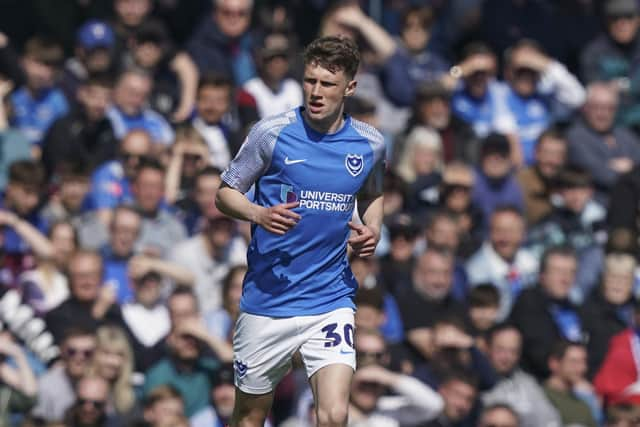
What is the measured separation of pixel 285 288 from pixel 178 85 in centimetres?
636

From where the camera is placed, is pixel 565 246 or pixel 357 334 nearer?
pixel 357 334

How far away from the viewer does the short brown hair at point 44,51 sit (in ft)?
43.7

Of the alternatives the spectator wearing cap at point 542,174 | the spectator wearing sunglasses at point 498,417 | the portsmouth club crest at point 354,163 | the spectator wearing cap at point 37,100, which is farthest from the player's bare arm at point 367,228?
the spectator wearing cap at point 542,174

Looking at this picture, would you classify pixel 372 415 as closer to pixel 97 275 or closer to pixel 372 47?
pixel 97 275

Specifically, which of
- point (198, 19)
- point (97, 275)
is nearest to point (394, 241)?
point (97, 275)

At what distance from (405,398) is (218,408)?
1313mm

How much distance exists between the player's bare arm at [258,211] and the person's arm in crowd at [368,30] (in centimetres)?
668

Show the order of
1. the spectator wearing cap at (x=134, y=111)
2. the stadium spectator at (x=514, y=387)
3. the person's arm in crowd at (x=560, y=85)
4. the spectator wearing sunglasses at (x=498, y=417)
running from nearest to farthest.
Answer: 1. the spectator wearing sunglasses at (x=498, y=417)
2. the stadium spectator at (x=514, y=387)
3. the spectator wearing cap at (x=134, y=111)
4. the person's arm in crowd at (x=560, y=85)

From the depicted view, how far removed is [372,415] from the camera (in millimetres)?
11508

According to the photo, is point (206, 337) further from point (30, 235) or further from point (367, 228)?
point (367, 228)

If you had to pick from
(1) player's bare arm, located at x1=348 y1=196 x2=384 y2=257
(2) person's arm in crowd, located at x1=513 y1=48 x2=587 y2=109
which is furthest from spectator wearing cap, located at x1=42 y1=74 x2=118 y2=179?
(1) player's bare arm, located at x1=348 y1=196 x2=384 y2=257

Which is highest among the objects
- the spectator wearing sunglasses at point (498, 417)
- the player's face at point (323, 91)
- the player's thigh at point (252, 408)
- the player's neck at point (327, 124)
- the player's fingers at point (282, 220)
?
the player's face at point (323, 91)

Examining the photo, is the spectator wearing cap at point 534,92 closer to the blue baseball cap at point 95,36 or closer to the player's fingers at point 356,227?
the blue baseball cap at point 95,36

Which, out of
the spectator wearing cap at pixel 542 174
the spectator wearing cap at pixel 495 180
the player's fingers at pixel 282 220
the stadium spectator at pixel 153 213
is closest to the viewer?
the player's fingers at pixel 282 220
